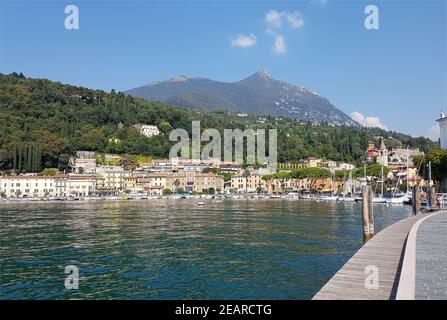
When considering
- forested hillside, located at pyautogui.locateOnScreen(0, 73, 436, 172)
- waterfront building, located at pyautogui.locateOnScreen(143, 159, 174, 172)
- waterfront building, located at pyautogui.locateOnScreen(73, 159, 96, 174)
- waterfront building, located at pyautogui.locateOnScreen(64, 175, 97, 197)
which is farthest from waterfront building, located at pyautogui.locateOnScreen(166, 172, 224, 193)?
forested hillside, located at pyautogui.locateOnScreen(0, 73, 436, 172)

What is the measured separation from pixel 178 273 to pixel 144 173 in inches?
4603

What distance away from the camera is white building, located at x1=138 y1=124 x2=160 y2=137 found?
542ft

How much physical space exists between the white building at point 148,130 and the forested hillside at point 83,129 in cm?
320

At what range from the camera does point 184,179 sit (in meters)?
130

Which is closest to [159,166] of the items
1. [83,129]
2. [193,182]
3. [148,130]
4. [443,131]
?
[193,182]

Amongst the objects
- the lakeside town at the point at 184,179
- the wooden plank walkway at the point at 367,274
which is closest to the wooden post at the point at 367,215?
the wooden plank walkway at the point at 367,274

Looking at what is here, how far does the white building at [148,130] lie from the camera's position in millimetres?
165250

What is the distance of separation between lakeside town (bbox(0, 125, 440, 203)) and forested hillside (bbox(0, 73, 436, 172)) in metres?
4.48

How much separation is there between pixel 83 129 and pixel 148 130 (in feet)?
90.1

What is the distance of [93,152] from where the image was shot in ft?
464

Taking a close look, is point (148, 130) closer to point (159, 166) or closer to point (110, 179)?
point (159, 166)

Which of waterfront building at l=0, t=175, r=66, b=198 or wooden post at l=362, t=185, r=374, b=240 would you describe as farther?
waterfront building at l=0, t=175, r=66, b=198

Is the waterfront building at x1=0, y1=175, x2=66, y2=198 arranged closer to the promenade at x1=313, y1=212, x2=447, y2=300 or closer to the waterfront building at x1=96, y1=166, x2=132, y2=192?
the waterfront building at x1=96, y1=166, x2=132, y2=192

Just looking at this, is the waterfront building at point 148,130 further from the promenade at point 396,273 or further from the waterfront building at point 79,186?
the promenade at point 396,273
